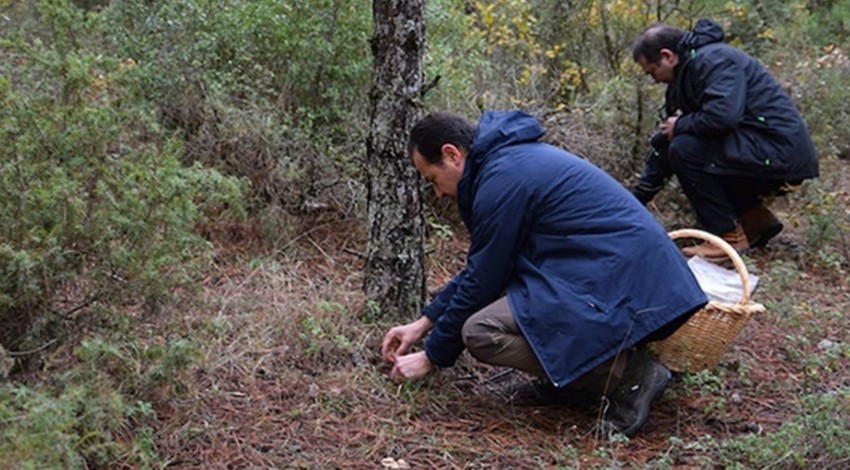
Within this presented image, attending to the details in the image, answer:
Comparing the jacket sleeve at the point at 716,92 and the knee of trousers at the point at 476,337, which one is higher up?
the jacket sleeve at the point at 716,92

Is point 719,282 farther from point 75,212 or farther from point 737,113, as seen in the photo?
point 75,212

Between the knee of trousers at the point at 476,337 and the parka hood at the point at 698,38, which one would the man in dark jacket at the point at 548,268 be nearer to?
the knee of trousers at the point at 476,337

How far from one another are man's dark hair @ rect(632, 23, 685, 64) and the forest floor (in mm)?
1674

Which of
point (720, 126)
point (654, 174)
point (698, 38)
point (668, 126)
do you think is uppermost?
point (698, 38)

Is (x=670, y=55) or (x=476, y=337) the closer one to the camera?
(x=476, y=337)

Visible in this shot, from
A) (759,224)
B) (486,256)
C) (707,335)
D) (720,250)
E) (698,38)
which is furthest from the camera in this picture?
(759,224)

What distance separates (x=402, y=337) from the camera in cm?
384

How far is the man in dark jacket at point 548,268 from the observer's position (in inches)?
137

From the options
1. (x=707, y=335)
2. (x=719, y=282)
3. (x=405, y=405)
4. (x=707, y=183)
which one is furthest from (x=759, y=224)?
(x=405, y=405)

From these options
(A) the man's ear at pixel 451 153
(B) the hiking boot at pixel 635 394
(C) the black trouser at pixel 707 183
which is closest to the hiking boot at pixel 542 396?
(B) the hiking boot at pixel 635 394

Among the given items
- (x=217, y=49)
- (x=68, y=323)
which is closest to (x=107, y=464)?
(x=68, y=323)

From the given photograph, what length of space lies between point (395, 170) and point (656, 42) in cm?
217

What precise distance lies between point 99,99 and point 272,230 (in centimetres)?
141

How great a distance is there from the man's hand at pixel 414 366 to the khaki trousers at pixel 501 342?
0.76 ft
